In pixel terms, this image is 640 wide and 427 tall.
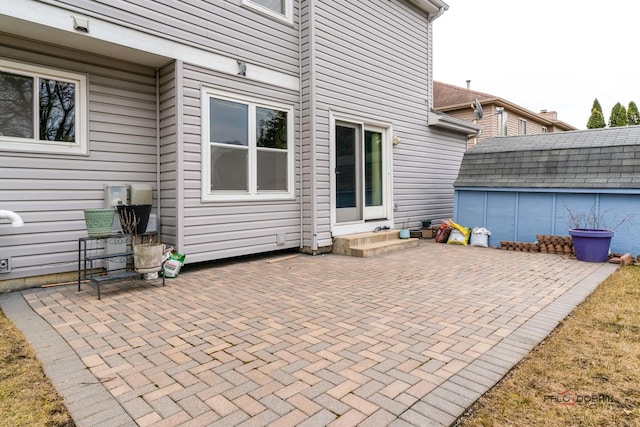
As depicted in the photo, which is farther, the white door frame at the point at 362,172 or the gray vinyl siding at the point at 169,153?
the white door frame at the point at 362,172

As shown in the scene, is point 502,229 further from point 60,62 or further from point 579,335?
point 60,62

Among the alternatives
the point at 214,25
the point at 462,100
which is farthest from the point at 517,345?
the point at 462,100

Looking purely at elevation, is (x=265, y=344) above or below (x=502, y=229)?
below

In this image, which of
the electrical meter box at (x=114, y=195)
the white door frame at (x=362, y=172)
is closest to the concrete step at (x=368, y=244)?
the white door frame at (x=362, y=172)

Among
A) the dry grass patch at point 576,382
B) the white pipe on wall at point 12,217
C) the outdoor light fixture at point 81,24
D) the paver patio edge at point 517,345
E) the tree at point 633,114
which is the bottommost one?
the dry grass patch at point 576,382

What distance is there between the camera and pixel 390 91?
827cm

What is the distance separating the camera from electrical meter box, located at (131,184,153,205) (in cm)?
500

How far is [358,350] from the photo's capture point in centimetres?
265

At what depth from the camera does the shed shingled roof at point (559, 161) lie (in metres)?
6.50

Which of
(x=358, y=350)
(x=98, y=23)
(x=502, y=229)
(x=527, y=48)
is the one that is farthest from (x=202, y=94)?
(x=527, y=48)

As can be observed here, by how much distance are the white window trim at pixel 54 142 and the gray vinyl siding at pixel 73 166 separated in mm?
59

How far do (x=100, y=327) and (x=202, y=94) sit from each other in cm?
338

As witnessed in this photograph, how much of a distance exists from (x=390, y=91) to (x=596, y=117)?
25.4m

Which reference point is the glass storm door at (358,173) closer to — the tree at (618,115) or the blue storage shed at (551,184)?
the blue storage shed at (551,184)
